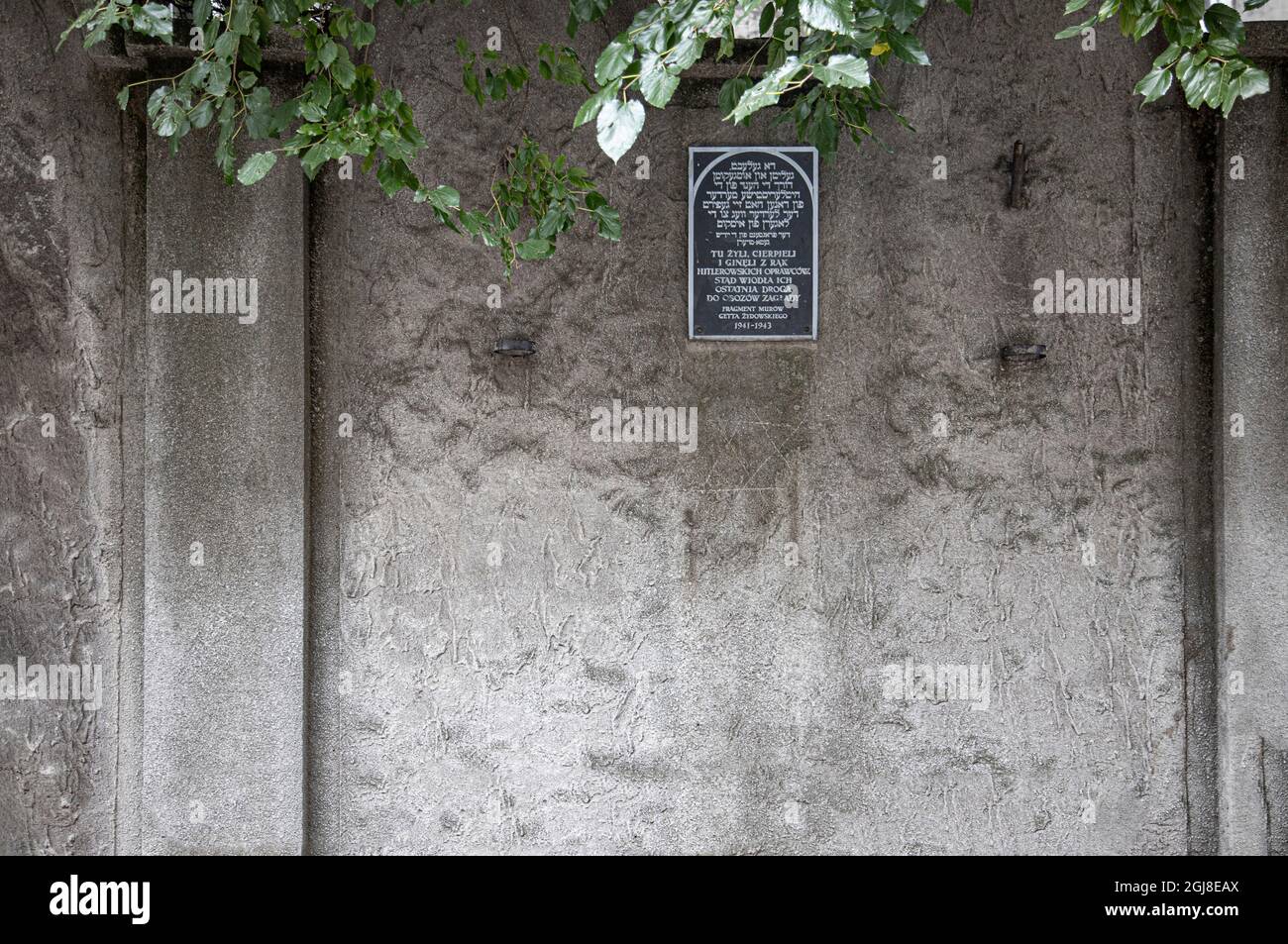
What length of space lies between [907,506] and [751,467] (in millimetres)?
652

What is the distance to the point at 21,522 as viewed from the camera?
12.0ft

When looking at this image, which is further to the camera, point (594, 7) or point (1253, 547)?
point (1253, 547)

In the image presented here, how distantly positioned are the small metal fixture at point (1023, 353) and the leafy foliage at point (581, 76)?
1.05m

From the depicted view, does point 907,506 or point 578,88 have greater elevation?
point 578,88

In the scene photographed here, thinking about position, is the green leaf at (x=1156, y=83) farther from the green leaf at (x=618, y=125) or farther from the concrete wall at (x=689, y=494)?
the green leaf at (x=618, y=125)

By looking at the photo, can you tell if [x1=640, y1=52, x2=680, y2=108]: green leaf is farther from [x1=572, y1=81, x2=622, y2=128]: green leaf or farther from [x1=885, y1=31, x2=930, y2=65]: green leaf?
[x1=885, y1=31, x2=930, y2=65]: green leaf

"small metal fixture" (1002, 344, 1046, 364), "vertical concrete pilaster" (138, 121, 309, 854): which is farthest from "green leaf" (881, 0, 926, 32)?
"vertical concrete pilaster" (138, 121, 309, 854)

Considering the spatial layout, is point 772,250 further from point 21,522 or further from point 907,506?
point 21,522

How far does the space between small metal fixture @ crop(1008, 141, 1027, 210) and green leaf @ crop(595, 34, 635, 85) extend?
1922 millimetres

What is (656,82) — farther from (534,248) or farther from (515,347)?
(515,347)

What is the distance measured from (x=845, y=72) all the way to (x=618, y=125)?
0.60 m

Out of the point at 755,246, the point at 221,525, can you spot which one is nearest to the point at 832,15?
the point at 755,246

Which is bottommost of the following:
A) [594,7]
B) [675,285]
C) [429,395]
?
[429,395]

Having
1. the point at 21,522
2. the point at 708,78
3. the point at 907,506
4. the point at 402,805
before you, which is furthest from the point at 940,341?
the point at 21,522
